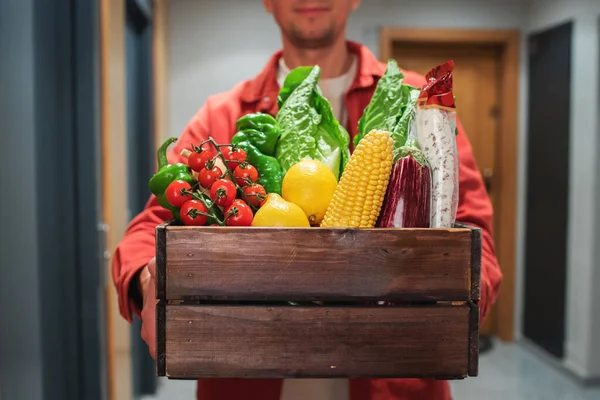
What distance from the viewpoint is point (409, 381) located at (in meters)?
1.15

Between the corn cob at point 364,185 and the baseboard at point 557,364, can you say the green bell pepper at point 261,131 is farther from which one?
the baseboard at point 557,364

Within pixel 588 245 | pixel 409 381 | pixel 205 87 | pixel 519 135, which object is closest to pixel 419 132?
pixel 409 381

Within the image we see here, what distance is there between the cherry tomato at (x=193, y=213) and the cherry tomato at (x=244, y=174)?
0.07 meters

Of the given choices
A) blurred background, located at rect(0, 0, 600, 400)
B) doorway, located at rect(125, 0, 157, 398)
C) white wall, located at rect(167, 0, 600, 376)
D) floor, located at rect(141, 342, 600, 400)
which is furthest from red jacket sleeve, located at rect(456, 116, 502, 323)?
white wall, located at rect(167, 0, 600, 376)

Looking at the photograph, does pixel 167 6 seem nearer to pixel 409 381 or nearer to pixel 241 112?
pixel 241 112

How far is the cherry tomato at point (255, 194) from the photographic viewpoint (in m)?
0.79

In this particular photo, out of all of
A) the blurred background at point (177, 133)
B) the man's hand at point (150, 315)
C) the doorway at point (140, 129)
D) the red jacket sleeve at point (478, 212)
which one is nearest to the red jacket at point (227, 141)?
the red jacket sleeve at point (478, 212)

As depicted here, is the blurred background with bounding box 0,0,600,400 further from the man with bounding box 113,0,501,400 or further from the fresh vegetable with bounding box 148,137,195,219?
the fresh vegetable with bounding box 148,137,195,219

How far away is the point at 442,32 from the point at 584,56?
41.3 inches

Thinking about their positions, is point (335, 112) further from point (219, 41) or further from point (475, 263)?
point (219, 41)

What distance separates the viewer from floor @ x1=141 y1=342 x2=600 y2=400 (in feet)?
11.1

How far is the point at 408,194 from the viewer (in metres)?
0.76

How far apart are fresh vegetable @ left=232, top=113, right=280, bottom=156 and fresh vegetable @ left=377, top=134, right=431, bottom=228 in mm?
210

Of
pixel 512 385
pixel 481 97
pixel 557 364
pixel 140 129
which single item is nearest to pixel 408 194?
pixel 140 129
